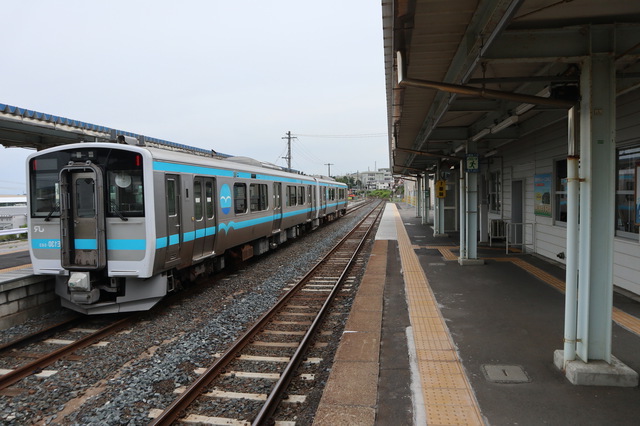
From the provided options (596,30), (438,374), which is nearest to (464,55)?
(596,30)

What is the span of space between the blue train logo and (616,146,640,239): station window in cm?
729

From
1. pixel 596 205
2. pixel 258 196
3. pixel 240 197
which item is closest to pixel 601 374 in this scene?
pixel 596 205

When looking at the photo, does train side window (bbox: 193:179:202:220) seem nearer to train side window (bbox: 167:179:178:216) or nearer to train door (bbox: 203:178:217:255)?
train door (bbox: 203:178:217:255)

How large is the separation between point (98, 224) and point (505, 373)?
574cm

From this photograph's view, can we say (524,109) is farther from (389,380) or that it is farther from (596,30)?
(389,380)

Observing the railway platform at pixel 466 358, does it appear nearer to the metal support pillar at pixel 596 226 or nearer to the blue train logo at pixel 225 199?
the metal support pillar at pixel 596 226

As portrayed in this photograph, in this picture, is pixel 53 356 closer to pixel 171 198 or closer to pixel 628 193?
pixel 171 198

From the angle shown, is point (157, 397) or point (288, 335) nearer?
point (157, 397)

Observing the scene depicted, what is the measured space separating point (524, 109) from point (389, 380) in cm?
429

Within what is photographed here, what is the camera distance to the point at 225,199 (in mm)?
9125

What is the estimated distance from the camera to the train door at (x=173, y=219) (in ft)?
22.6

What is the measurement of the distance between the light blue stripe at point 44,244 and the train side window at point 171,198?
67.2 inches

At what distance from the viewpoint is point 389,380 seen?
4086 millimetres

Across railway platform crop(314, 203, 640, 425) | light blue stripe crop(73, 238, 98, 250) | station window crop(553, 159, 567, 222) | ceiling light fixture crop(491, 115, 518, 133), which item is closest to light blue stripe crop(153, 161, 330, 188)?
light blue stripe crop(73, 238, 98, 250)
